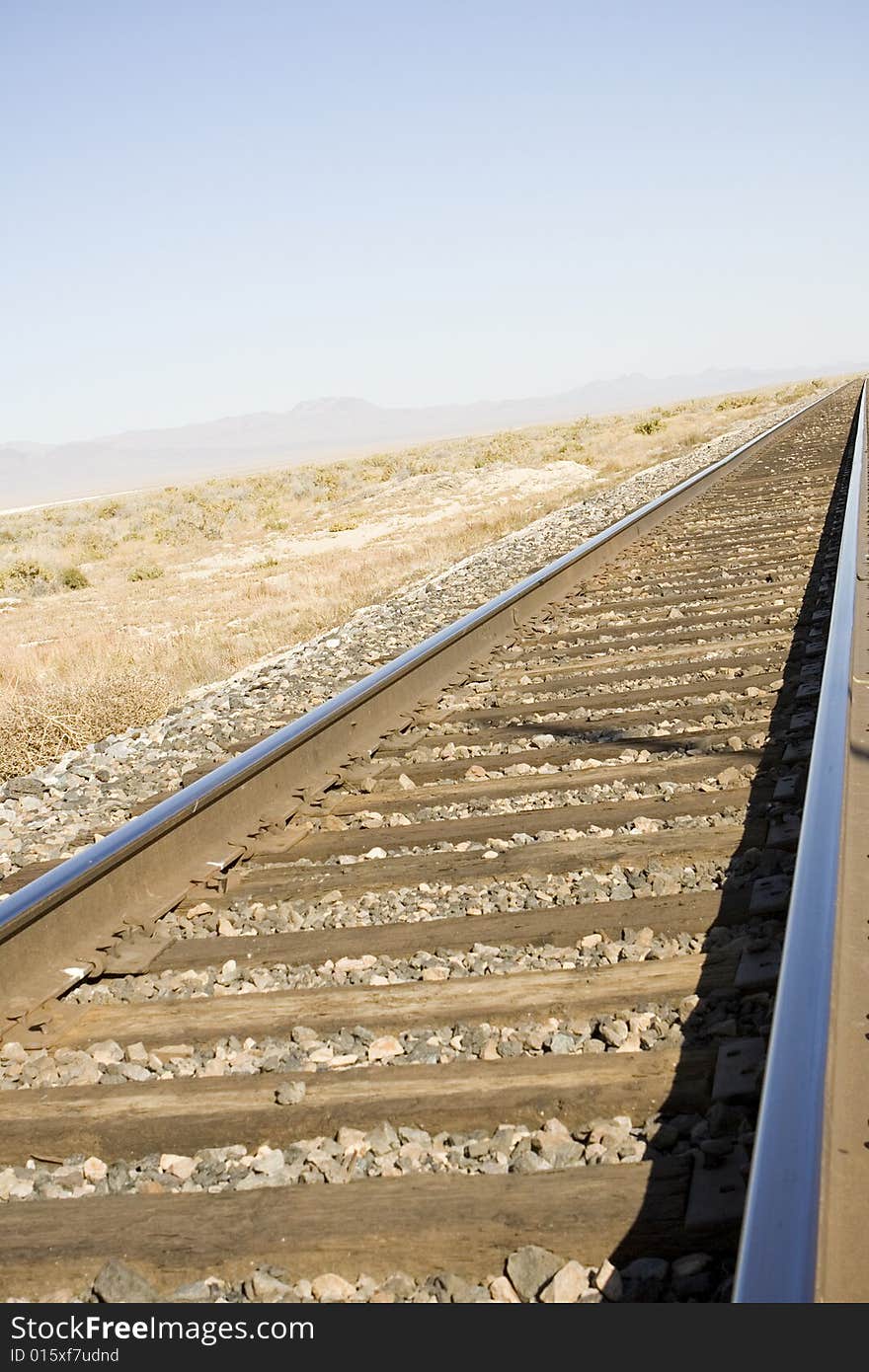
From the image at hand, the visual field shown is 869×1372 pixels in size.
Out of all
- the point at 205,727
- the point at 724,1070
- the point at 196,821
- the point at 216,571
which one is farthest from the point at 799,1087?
the point at 216,571

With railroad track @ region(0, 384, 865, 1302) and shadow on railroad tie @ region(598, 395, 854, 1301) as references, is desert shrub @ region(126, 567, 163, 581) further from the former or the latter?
shadow on railroad tie @ region(598, 395, 854, 1301)

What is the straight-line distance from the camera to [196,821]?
15.4ft

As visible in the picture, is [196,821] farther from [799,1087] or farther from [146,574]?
[146,574]

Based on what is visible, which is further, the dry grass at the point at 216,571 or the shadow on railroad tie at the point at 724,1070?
the dry grass at the point at 216,571

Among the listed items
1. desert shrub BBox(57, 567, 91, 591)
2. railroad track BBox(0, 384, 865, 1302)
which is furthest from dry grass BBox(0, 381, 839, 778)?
railroad track BBox(0, 384, 865, 1302)

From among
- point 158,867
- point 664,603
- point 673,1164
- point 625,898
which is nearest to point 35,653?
point 664,603

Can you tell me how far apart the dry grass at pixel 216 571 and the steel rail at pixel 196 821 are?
3208 millimetres

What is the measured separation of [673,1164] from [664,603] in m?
6.73

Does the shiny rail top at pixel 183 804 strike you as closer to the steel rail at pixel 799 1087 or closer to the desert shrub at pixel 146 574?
the steel rail at pixel 799 1087

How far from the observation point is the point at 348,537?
2773 centimetres

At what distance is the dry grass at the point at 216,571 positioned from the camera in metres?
10.1

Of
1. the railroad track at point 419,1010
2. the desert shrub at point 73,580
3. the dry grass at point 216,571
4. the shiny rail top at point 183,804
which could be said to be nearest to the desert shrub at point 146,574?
the dry grass at point 216,571

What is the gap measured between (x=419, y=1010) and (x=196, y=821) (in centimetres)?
170

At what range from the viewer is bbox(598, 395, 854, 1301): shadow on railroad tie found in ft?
7.23
